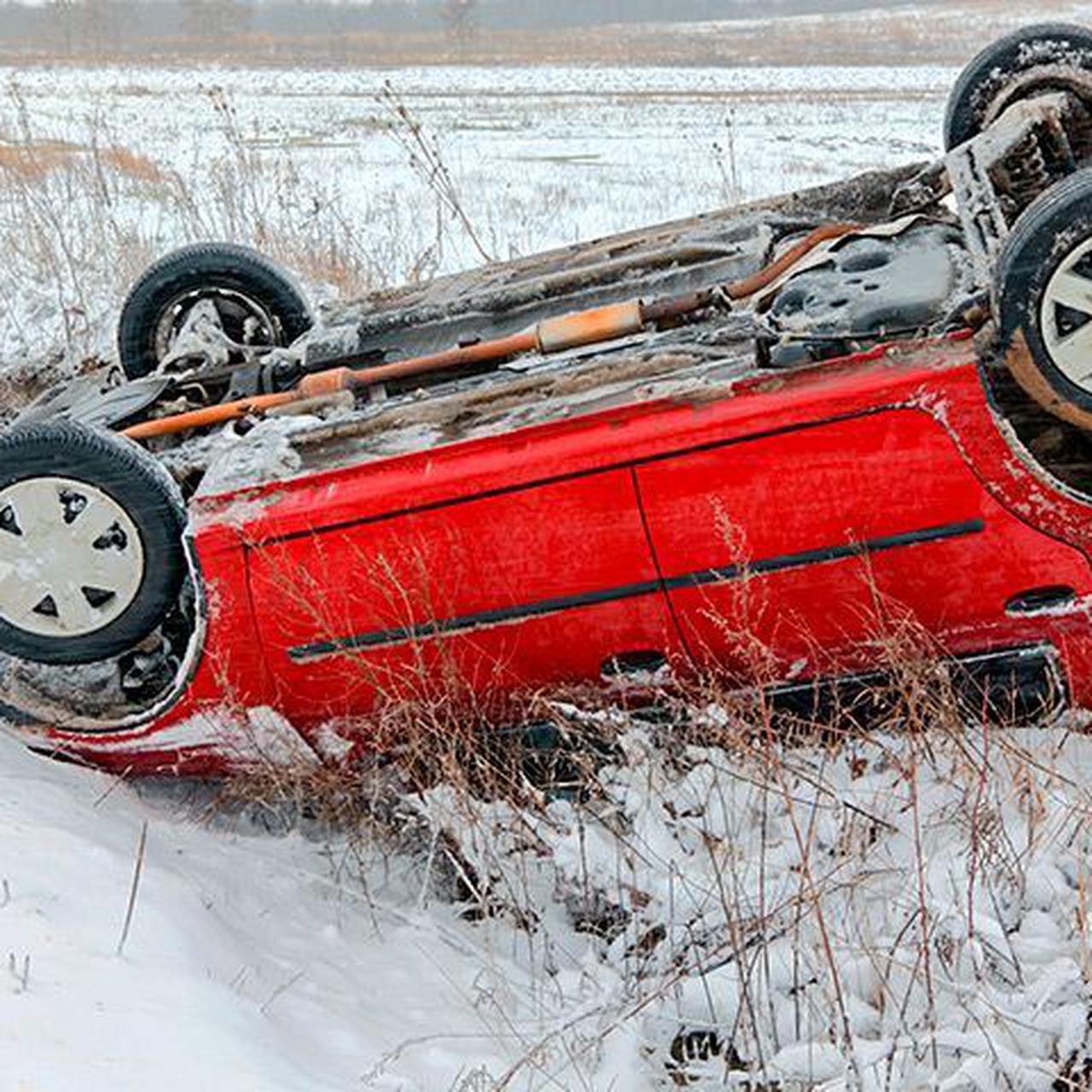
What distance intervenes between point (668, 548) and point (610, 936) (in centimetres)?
80

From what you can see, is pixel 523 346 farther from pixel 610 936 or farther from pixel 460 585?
pixel 610 936

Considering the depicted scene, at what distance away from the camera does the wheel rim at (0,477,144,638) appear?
3064 millimetres

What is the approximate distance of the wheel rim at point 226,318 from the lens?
14.6 ft

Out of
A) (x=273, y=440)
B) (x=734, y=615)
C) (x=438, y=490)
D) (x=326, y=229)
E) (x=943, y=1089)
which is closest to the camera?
(x=943, y=1089)

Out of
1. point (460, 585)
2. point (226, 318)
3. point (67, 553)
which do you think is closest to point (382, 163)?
point (226, 318)

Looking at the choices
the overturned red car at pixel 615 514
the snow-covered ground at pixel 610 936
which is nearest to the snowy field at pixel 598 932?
the snow-covered ground at pixel 610 936

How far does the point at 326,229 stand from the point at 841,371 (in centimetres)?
608

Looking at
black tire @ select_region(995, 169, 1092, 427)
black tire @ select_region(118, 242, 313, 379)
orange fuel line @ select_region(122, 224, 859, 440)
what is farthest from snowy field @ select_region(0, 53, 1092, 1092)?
black tire @ select_region(118, 242, 313, 379)

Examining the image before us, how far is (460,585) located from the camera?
2869mm

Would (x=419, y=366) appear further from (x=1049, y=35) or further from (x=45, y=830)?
(x=1049, y=35)

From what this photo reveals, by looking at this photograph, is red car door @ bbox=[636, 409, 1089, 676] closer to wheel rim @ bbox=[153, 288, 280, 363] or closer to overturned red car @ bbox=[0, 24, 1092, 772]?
overturned red car @ bbox=[0, 24, 1092, 772]

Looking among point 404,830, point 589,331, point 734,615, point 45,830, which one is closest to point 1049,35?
point 589,331

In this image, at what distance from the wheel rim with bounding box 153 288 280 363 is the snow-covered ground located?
6.01ft

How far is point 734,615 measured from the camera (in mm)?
2586
